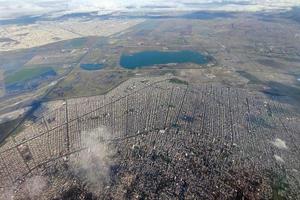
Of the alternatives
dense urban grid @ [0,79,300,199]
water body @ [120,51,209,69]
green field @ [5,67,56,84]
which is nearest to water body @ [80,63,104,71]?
water body @ [120,51,209,69]

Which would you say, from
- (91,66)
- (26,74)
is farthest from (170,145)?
(26,74)

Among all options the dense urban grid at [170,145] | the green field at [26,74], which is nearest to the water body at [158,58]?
the green field at [26,74]

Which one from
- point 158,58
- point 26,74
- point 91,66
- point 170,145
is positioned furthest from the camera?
point 158,58

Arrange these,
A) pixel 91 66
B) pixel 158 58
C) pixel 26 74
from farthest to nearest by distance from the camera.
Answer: pixel 158 58 < pixel 91 66 < pixel 26 74

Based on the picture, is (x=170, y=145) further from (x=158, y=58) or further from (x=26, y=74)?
(x=26, y=74)

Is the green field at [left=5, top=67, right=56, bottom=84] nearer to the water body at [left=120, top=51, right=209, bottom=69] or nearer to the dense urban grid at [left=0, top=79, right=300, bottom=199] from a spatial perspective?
the water body at [left=120, top=51, right=209, bottom=69]

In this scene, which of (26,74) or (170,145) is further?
(26,74)
